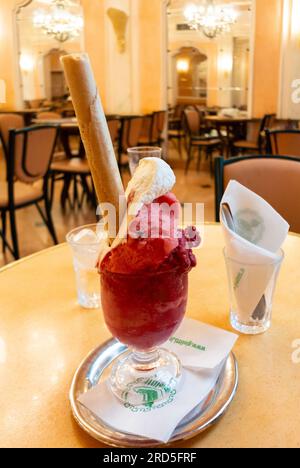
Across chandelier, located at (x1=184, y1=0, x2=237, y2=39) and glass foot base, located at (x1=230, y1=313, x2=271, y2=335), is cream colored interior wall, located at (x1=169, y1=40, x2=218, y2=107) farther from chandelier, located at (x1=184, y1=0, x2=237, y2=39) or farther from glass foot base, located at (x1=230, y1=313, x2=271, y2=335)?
glass foot base, located at (x1=230, y1=313, x2=271, y2=335)

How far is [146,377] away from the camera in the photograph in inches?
24.3

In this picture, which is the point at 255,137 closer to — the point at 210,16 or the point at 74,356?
the point at 210,16

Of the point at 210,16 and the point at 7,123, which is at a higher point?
the point at 210,16

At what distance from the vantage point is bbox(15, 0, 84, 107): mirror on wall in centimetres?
725

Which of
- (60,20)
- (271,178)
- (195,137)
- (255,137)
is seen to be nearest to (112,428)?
(271,178)

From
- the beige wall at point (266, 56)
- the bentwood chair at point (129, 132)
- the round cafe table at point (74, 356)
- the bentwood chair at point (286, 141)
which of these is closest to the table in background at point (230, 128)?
the beige wall at point (266, 56)

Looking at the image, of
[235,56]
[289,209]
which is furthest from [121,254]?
[235,56]

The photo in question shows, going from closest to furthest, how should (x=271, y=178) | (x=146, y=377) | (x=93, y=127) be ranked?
(x=93, y=127) < (x=146, y=377) < (x=271, y=178)

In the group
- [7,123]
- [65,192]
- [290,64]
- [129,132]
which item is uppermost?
[290,64]

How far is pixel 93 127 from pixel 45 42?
907 cm

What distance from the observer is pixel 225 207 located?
741mm

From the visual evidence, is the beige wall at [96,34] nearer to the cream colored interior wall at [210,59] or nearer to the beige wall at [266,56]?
the cream colored interior wall at [210,59]

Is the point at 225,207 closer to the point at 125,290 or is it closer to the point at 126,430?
the point at 125,290

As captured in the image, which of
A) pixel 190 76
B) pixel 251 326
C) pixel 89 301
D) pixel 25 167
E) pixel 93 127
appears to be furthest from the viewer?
pixel 190 76
